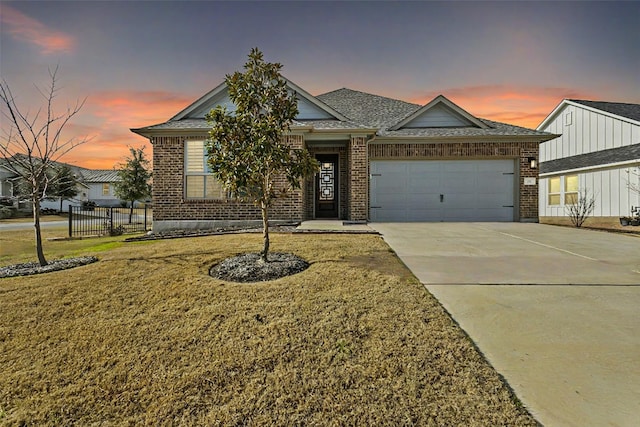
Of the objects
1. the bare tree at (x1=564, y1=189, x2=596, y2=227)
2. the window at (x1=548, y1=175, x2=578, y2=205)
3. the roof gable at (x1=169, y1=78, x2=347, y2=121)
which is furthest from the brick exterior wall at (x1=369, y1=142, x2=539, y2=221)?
the window at (x1=548, y1=175, x2=578, y2=205)

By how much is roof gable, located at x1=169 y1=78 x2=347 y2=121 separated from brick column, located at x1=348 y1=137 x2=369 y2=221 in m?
1.47

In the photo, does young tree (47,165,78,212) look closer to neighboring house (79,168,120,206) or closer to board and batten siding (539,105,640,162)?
board and batten siding (539,105,640,162)

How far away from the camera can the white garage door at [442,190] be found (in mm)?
11922

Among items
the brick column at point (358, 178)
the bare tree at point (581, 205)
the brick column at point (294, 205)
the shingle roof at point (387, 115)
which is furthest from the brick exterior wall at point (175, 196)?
the bare tree at point (581, 205)

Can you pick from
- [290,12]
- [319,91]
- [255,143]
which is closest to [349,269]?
[255,143]

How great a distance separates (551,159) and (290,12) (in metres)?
19.4

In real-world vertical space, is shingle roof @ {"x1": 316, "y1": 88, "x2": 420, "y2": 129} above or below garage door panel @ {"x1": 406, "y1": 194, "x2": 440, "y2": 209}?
above

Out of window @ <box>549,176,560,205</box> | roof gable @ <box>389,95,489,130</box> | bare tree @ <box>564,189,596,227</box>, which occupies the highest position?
roof gable @ <box>389,95,489,130</box>

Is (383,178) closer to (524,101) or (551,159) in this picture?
(524,101)

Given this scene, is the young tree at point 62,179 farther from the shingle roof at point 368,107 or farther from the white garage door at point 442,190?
the shingle roof at point 368,107

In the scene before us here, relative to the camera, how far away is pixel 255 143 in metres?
4.99

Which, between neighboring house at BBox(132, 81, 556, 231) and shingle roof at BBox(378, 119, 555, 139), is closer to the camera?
neighboring house at BBox(132, 81, 556, 231)

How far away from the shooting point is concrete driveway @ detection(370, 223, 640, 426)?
2010 millimetres

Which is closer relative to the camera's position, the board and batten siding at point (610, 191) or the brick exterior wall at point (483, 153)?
the brick exterior wall at point (483, 153)
